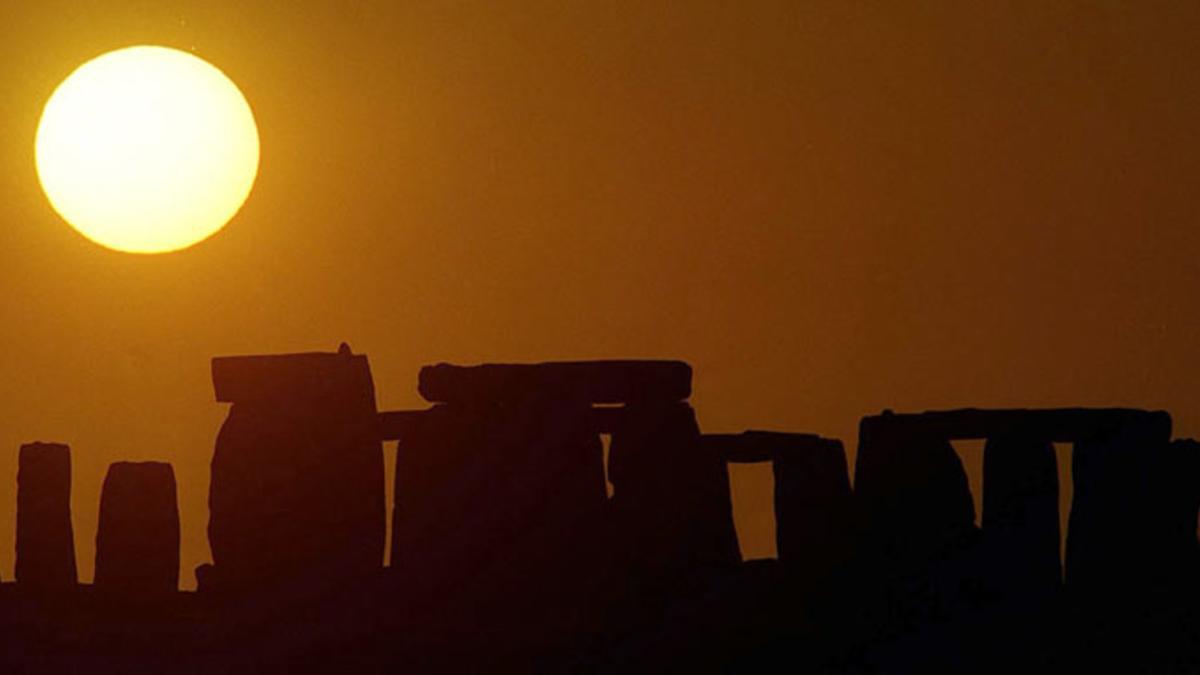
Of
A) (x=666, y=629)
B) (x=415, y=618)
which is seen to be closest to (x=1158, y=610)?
(x=666, y=629)

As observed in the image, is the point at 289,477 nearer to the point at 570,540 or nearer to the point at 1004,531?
the point at 570,540

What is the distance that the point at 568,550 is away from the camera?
446 inches

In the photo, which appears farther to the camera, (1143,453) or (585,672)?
(1143,453)

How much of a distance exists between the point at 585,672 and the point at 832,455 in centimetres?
183

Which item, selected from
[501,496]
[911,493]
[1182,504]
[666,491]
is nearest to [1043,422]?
[1182,504]

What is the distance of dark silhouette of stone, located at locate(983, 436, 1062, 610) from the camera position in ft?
38.3

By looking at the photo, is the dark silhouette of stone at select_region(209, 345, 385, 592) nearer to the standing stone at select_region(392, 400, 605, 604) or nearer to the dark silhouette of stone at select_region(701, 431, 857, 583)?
the standing stone at select_region(392, 400, 605, 604)

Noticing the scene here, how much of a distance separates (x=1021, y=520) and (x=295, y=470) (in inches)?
144

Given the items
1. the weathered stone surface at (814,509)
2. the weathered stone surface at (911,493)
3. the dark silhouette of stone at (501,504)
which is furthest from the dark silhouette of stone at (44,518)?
the weathered stone surface at (911,493)

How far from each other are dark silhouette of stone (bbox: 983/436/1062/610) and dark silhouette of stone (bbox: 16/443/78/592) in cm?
461

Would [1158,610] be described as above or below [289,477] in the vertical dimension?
below

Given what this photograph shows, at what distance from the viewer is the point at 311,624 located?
11.0m

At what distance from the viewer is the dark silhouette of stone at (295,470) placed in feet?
37.6

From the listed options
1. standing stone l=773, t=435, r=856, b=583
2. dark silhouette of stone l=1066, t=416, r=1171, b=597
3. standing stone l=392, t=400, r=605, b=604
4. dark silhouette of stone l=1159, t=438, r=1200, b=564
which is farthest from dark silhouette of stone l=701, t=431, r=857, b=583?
dark silhouette of stone l=1159, t=438, r=1200, b=564
